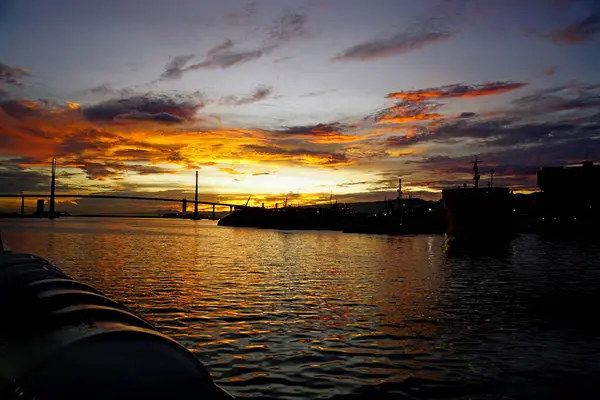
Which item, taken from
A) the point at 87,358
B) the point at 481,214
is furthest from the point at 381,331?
the point at 481,214

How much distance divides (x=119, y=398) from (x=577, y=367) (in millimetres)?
11829

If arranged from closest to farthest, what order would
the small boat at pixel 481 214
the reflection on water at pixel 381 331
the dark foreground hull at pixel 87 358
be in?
the dark foreground hull at pixel 87 358, the reflection on water at pixel 381 331, the small boat at pixel 481 214

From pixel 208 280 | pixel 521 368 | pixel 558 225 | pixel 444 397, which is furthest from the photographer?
pixel 558 225

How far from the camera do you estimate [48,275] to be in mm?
7602

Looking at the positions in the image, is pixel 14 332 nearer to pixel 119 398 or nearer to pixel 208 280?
pixel 119 398

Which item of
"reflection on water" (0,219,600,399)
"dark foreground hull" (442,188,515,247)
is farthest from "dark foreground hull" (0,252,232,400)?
"dark foreground hull" (442,188,515,247)

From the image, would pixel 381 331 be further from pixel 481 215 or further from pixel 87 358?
pixel 481 215

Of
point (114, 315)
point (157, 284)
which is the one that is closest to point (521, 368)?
point (114, 315)

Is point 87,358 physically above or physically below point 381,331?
above

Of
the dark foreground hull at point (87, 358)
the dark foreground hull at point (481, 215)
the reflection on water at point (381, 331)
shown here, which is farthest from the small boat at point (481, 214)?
the dark foreground hull at point (87, 358)

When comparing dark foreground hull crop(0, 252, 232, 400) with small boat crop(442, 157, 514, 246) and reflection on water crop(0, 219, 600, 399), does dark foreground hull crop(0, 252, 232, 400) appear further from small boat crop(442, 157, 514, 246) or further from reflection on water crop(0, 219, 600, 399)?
small boat crop(442, 157, 514, 246)

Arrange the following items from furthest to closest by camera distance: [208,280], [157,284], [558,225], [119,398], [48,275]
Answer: [558,225] → [208,280] → [157,284] → [48,275] → [119,398]

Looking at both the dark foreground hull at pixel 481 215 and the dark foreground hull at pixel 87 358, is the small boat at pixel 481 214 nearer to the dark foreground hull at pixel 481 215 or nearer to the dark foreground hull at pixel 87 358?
the dark foreground hull at pixel 481 215

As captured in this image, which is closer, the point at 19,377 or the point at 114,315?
the point at 19,377
